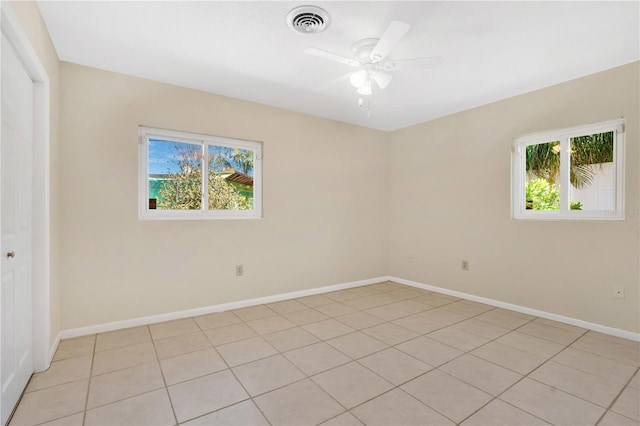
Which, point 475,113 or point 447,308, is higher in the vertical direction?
point 475,113

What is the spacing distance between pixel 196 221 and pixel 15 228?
159 centimetres

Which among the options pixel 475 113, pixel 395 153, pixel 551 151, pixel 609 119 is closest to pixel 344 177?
pixel 395 153

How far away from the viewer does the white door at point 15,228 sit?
1598 mm

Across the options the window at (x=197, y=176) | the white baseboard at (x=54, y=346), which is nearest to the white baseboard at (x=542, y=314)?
the window at (x=197, y=176)

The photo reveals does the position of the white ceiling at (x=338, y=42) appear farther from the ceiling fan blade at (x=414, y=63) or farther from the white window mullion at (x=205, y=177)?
the white window mullion at (x=205, y=177)

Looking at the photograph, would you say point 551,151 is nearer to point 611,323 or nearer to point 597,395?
point 611,323

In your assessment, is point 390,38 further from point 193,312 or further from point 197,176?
point 193,312

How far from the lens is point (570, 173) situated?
3.16m

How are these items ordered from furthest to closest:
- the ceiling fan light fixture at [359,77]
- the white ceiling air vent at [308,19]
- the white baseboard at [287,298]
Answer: the white baseboard at [287,298]
the ceiling fan light fixture at [359,77]
the white ceiling air vent at [308,19]

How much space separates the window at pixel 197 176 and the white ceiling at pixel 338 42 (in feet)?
1.94

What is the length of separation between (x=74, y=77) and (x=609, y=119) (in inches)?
190

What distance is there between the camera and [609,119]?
9.25 ft

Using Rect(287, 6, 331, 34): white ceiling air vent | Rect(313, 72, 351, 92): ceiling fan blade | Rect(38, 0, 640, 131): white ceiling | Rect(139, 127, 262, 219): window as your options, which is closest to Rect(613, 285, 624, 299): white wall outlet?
Rect(38, 0, 640, 131): white ceiling

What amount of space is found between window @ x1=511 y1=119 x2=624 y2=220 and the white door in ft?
14.1
